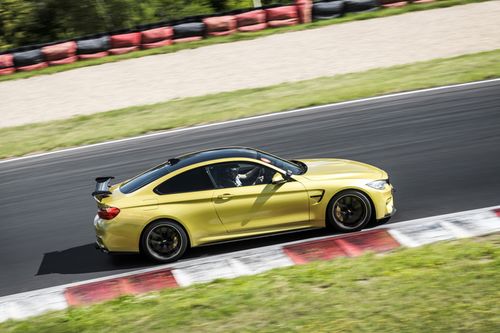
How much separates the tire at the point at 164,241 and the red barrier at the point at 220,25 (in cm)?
1808

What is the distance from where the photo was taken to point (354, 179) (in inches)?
410

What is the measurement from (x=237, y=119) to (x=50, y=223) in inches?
272

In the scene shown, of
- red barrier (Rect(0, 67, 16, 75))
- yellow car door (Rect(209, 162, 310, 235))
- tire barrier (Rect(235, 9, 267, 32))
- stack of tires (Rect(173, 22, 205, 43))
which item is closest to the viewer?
yellow car door (Rect(209, 162, 310, 235))

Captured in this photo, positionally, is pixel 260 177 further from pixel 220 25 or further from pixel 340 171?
pixel 220 25

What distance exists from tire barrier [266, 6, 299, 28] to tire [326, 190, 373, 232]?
59.1 feet

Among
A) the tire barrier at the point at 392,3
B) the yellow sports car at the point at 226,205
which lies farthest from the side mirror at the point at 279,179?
the tire barrier at the point at 392,3

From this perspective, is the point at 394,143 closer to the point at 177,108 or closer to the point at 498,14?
the point at 177,108

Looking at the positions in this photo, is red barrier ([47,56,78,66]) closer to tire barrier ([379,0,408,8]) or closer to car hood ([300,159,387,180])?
tire barrier ([379,0,408,8])

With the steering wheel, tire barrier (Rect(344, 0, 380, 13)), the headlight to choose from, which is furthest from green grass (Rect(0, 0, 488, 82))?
the headlight

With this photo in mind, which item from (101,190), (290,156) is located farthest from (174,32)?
(101,190)

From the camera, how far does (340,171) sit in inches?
420

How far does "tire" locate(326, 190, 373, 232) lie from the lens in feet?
34.0

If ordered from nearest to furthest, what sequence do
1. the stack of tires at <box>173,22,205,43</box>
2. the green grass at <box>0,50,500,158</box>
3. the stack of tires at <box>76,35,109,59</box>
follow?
the green grass at <box>0,50,500,158</box> < the stack of tires at <box>76,35,109,59</box> < the stack of tires at <box>173,22,205,43</box>

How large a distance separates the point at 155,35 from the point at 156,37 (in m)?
0.08
